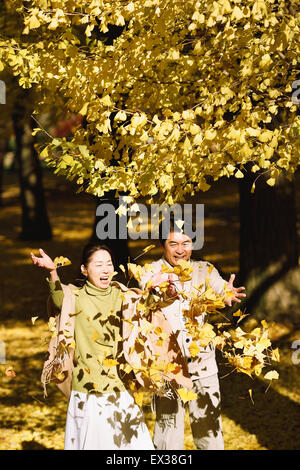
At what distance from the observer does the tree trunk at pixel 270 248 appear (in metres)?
10.0

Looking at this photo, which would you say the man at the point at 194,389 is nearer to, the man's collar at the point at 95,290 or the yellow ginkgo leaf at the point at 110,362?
the man's collar at the point at 95,290

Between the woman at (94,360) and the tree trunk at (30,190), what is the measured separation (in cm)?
1454

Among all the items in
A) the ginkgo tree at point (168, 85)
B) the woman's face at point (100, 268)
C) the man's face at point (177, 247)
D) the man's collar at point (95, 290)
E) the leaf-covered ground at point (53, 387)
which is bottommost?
the leaf-covered ground at point (53, 387)

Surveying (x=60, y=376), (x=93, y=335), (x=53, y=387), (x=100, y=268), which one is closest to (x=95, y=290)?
(x=100, y=268)

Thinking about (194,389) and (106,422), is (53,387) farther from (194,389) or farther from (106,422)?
(106,422)

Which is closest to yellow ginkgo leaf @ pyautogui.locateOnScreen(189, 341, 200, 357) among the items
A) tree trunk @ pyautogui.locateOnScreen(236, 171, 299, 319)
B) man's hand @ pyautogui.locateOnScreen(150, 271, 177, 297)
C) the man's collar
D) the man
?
man's hand @ pyautogui.locateOnScreen(150, 271, 177, 297)

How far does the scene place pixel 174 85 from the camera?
640cm

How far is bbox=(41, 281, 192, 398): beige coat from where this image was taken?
478 cm

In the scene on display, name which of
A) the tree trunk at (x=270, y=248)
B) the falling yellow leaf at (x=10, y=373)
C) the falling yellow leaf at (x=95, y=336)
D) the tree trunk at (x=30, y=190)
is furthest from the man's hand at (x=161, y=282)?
the tree trunk at (x=30, y=190)

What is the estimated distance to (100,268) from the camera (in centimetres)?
484

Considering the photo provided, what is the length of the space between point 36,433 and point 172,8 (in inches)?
181
